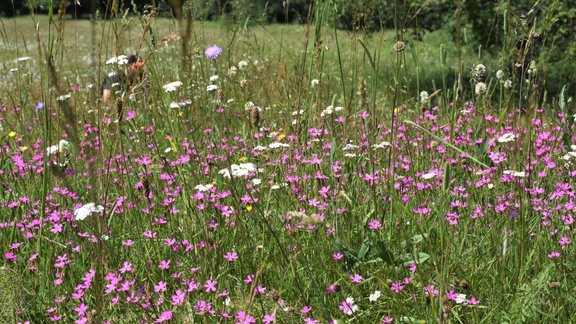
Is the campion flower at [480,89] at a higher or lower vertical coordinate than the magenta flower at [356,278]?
higher

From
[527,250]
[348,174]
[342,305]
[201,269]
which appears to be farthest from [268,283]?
[527,250]

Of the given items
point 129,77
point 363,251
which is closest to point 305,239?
point 363,251

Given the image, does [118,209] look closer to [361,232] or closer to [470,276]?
[361,232]

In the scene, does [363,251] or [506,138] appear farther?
[506,138]

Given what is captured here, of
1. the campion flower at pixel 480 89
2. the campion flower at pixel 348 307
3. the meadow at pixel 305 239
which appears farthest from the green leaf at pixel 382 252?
the campion flower at pixel 480 89

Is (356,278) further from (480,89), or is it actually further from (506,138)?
(480,89)

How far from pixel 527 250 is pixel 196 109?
2.33 meters

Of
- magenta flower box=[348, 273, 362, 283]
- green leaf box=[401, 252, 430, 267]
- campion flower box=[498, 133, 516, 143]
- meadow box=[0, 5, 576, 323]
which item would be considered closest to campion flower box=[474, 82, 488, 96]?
meadow box=[0, 5, 576, 323]

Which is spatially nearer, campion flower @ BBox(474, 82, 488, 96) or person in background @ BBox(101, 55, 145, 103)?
person in background @ BBox(101, 55, 145, 103)

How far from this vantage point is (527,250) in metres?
1.82

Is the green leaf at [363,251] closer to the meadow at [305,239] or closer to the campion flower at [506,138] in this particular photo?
the meadow at [305,239]

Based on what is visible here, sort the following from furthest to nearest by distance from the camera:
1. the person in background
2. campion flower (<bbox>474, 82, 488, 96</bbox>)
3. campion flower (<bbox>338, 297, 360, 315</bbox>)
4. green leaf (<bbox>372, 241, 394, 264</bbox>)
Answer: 1. campion flower (<bbox>474, 82, 488, 96</bbox>)
2. the person in background
3. green leaf (<bbox>372, 241, 394, 264</bbox>)
4. campion flower (<bbox>338, 297, 360, 315</bbox>)

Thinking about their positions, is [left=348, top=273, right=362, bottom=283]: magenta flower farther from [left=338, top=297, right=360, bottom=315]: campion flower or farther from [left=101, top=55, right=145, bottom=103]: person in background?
[left=101, top=55, right=145, bottom=103]: person in background

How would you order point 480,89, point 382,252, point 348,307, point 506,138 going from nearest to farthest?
point 348,307
point 382,252
point 506,138
point 480,89
